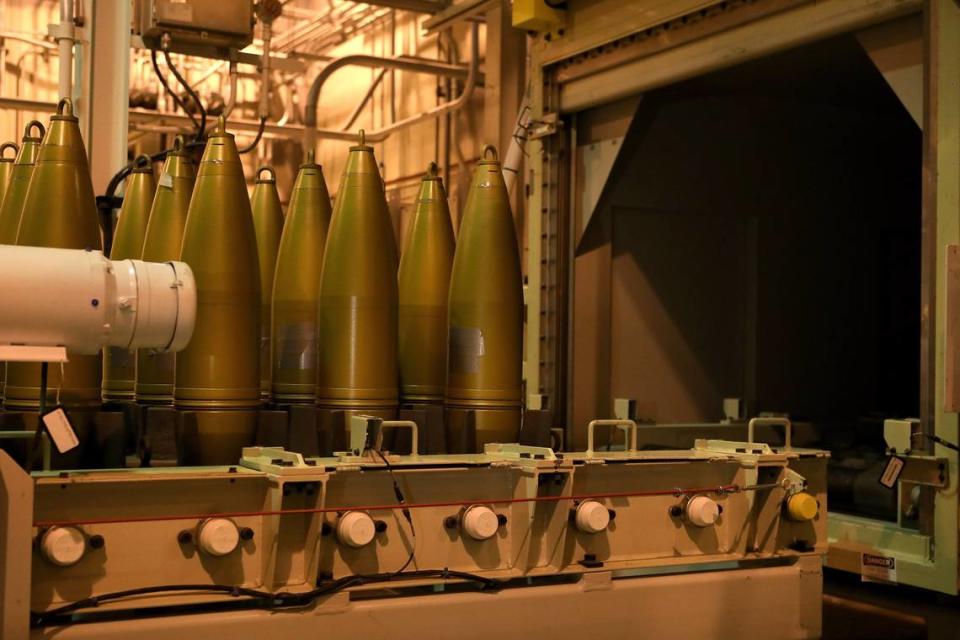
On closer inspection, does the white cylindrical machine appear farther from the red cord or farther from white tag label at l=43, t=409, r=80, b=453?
the red cord

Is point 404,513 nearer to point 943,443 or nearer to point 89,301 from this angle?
point 89,301

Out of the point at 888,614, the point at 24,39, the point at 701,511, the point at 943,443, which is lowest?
the point at 888,614

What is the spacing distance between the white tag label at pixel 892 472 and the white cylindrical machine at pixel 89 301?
185 cm

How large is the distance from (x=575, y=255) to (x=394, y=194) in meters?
3.15

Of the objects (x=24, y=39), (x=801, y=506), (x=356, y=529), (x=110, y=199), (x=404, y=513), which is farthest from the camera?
(x=24, y=39)

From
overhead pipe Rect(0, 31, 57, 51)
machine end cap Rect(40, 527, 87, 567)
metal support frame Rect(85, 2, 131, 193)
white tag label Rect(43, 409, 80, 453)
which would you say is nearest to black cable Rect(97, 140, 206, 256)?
metal support frame Rect(85, 2, 131, 193)

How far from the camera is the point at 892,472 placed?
116 inches

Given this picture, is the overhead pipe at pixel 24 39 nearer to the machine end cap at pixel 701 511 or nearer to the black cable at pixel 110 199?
the black cable at pixel 110 199

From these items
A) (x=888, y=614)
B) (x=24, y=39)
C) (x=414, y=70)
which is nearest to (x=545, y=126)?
(x=414, y=70)

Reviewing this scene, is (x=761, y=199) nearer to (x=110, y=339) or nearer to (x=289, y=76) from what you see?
(x=110, y=339)

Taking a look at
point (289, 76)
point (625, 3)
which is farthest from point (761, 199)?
point (289, 76)

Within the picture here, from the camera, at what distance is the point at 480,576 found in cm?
229

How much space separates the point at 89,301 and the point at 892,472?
2066 mm

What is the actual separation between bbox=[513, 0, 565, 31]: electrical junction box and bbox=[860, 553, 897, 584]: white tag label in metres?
2.40
